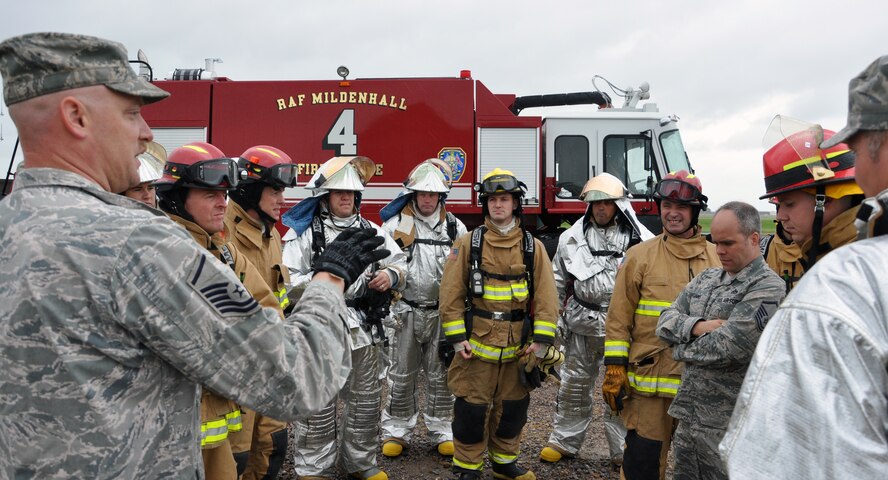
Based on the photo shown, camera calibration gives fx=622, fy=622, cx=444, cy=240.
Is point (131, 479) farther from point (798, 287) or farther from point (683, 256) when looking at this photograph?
point (683, 256)

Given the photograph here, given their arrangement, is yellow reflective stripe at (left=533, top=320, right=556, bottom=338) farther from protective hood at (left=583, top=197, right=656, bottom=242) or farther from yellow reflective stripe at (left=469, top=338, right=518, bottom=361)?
protective hood at (left=583, top=197, right=656, bottom=242)

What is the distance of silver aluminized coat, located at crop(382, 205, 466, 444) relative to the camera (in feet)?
18.1

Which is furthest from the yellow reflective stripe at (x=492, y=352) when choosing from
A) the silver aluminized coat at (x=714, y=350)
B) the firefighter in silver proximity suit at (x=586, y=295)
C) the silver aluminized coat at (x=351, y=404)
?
the silver aluminized coat at (x=714, y=350)

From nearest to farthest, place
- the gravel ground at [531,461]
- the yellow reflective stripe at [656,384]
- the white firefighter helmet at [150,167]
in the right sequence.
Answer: the white firefighter helmet at [150,167]
the yellow reflective stripe at [656,384]
the gravel ground at [531,461]

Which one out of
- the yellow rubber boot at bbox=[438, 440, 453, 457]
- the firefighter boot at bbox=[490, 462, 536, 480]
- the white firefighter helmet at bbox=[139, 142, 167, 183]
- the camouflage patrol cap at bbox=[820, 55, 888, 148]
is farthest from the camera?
the yellow rubber boot at bbox=[438, 440, 453, 457]

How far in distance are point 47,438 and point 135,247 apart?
1.47 feet

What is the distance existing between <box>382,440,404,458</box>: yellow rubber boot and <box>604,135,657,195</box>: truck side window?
5.30 m

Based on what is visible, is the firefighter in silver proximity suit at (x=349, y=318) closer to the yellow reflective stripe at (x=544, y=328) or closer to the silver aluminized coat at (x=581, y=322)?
the yellow reflective stripe at (x=544, y=328)

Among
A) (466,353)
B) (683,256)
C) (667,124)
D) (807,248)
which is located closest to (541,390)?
(466,353)

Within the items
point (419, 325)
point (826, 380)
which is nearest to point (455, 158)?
point (419, 325)

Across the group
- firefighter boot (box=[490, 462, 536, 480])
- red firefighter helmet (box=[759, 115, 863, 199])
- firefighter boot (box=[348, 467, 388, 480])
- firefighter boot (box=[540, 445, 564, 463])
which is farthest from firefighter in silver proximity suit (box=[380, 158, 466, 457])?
red firefighter helmet (box=[759, 115, 863, 199])

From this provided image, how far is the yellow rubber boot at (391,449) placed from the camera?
537 centimetres

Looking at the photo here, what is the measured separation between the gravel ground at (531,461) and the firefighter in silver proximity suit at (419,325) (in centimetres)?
14

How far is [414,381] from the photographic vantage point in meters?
5.59
